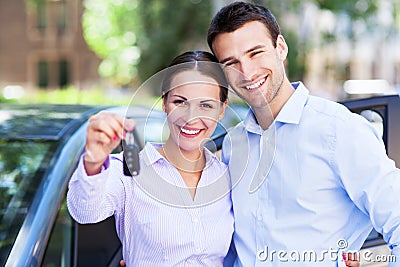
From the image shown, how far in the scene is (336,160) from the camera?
6.75 ft

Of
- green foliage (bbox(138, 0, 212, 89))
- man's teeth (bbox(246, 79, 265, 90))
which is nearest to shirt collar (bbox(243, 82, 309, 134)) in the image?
man's teeth (bbox(246, 79, 265, 90))

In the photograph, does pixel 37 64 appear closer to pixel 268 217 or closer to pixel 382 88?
pixel 382 88

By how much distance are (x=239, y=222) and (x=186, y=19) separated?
16.2 meters

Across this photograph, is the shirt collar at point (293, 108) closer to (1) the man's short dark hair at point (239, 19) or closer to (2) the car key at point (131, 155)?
(1) the man's short dark hair at point (239, 19)

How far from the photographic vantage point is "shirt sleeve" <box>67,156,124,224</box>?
183cm

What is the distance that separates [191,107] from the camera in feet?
6.68

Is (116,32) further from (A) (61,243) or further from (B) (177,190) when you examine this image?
(B) (177,190)

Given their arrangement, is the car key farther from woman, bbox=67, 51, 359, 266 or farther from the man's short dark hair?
the man's short dark hair

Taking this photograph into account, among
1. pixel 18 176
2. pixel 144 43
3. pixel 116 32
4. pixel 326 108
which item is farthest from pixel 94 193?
pixel 116 32

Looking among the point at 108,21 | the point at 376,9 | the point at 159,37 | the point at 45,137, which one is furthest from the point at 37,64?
the point at 45,137

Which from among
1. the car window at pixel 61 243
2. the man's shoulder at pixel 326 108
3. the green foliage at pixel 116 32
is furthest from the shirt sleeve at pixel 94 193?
the green foliage at pixel 116 32

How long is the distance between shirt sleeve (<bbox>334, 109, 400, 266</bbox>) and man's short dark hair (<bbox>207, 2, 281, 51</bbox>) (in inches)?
15.0

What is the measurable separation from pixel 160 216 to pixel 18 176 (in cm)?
129

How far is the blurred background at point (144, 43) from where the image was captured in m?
14.9
